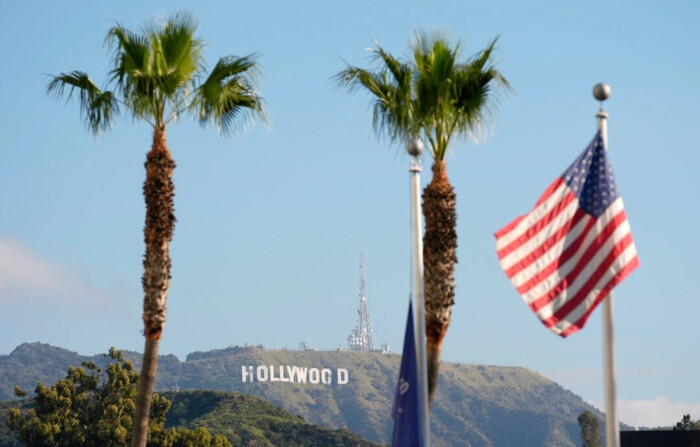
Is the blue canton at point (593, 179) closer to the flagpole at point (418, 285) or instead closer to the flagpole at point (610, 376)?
the flagpole at point (610, 376)

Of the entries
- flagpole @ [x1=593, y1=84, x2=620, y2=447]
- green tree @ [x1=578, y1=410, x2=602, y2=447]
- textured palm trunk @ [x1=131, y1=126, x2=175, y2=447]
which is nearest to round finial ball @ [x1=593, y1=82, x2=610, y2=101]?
flagpole @ [x1=593, y1=84, x2=620, y2=447]

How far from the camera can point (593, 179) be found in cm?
1534

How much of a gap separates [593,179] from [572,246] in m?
0.96

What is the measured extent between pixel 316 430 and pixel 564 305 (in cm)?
17567

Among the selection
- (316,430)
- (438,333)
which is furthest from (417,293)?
(316,430)

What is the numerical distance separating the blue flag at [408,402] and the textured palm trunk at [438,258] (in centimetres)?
300

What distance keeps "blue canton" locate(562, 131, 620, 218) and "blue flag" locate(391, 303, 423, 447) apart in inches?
154

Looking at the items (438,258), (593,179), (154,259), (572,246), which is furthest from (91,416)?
(593,179)

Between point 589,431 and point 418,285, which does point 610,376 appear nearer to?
point 418,285

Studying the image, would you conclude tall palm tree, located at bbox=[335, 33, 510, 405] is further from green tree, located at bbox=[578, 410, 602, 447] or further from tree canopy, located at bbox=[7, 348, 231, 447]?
green tree, located at bbox=[578, 410, 602, 447]

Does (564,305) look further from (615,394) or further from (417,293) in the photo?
(417,293)

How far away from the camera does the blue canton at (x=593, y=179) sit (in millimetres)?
15258

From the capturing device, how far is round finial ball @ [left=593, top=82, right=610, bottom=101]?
51.8 ft

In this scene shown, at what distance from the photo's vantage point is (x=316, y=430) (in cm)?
18738
